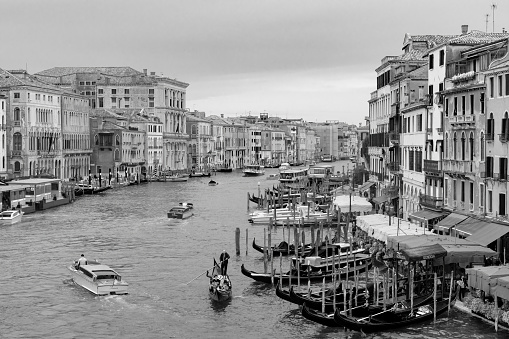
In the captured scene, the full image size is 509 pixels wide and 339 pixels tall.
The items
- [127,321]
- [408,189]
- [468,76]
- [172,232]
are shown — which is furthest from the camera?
[172,232]

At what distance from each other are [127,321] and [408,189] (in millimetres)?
13667

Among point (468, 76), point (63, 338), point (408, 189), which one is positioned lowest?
point (63, 338)

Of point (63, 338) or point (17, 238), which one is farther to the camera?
point (17, 238)

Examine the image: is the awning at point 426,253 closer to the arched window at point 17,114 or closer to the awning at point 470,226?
the awning at point 470,226

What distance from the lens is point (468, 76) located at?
21484mm

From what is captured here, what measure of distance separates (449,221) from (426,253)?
5043mm

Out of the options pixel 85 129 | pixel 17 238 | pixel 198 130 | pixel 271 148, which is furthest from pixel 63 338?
pixel 271 148

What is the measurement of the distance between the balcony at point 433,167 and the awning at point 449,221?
2.24 m

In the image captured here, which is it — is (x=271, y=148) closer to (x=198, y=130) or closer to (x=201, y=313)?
(x=198, y=130)

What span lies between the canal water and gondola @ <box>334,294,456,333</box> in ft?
0.49

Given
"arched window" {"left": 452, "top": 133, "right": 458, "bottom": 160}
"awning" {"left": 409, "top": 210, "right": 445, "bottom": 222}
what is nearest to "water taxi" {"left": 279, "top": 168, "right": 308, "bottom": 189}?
"awning" {"left": 409, "top": 210, "right": 445, "bottom": 222}

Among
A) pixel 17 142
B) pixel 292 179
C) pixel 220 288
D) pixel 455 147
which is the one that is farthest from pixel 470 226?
pixel 17 142

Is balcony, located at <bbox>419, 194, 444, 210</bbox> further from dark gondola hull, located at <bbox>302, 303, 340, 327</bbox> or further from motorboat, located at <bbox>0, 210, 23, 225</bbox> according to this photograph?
motorboat, located at <bbox>0, 210, 23, 225</bbox>

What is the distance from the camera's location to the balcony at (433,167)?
78.7 feet
